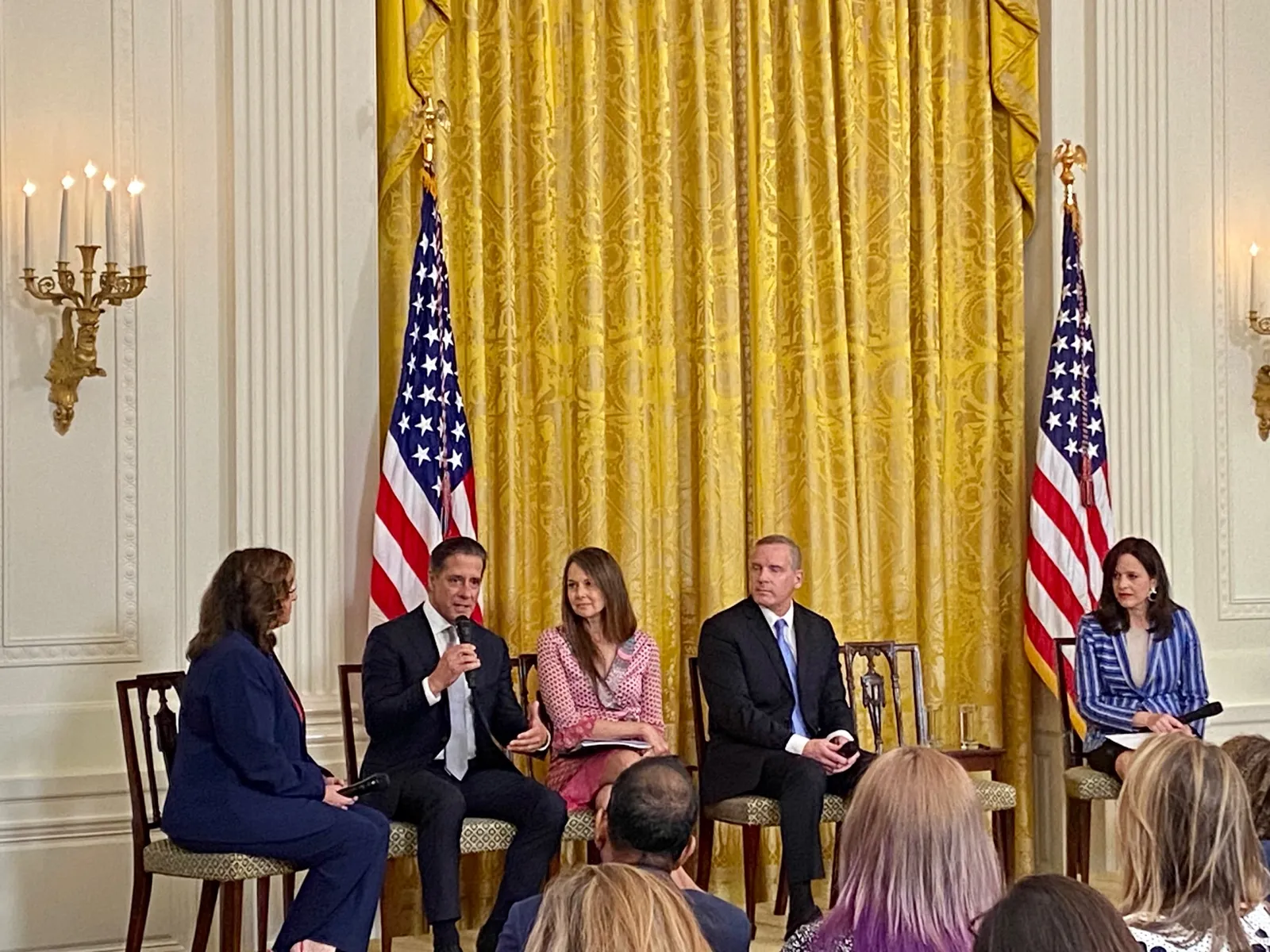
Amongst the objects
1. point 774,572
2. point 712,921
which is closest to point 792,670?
point 774,572

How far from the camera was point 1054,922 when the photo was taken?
1.97 metres

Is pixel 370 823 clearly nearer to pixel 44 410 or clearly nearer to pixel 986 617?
pixel 44 410

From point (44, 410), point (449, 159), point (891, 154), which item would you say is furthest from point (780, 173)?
point (44, 410)

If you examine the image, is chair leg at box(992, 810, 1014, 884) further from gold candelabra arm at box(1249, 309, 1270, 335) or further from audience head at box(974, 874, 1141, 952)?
audience head at box(974, 874, 1141, 952)

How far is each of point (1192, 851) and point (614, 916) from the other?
112 cm

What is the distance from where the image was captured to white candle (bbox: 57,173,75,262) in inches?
215

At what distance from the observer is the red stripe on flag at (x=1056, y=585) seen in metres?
6.82

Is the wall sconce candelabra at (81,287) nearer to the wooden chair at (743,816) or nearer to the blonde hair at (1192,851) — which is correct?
the wooden chair at (743,816)

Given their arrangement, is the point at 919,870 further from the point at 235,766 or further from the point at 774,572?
the point at 774,572

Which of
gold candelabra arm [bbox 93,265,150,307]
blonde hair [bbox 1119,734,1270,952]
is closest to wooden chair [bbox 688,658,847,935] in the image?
gold candelabra arm [bbox 93,265,150,307]

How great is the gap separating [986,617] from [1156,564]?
96cm

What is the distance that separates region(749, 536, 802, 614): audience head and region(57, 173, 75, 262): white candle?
2413 mm

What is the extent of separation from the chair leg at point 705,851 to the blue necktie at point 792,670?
1.43ft

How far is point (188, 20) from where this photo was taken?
19.1 ft
